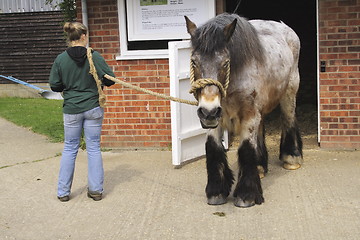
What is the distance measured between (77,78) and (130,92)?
8.41 feet

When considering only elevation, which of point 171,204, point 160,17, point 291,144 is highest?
point 160,17

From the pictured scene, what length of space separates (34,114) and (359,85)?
301 inches

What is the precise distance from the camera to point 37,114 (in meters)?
12.8

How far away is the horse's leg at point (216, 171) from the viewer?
233 inches

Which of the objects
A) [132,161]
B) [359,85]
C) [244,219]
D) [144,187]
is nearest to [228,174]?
[244,219]

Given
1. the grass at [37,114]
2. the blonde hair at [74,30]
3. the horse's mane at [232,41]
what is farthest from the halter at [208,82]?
the grass at [37,114]

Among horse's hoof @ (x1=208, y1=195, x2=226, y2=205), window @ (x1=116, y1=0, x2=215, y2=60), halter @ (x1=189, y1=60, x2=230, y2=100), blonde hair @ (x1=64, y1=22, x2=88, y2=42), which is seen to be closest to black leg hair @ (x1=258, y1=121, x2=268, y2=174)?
horse's hoof @ (x1=208, y1=195, x2=226, y2=205)

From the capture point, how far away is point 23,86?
15.9 m

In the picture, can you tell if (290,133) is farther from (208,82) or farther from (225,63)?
(208,82)

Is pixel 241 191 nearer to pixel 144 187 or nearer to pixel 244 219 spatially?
pixel 244 219

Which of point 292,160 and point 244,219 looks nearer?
point 244,219

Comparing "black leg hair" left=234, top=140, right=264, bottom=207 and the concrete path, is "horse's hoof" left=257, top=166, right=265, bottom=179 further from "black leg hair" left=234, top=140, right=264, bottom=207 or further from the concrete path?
"black leg hair" left=234, top=140, right=264, bottom=207

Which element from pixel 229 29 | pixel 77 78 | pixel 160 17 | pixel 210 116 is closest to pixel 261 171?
pixel 210 116

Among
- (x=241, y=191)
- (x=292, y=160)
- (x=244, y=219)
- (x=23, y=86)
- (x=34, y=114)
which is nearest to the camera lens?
(x=244, y=219)
